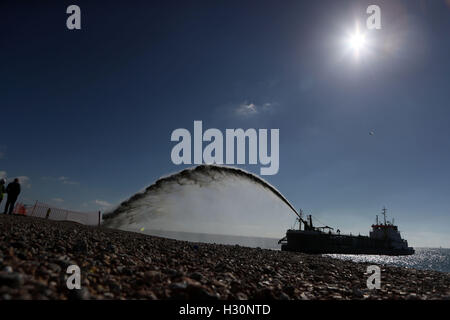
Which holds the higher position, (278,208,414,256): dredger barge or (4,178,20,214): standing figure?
(4,178,20,214): standing figure

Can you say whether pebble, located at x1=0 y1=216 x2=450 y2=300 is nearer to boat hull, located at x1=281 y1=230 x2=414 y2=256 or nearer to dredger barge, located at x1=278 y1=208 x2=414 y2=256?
dredger barge, located at x1=278 y1=208 x2=414 y2=256

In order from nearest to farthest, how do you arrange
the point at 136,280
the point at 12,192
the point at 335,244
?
the point at 136,280, the point at 12,192, the point at 335,244

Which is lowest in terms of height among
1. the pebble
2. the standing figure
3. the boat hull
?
the boat hull

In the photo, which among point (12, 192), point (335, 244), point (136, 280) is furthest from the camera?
point (335, 244)

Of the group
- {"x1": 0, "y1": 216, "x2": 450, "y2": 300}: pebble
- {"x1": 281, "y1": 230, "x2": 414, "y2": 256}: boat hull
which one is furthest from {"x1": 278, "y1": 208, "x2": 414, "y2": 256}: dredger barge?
{"x1": 0, "y1": 216, "x2": 450, "y2": 300}: pebble

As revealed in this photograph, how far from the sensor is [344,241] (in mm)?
71875

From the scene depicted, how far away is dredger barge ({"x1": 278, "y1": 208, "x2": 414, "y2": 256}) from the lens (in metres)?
61.3

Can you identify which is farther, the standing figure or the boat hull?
the boat hull

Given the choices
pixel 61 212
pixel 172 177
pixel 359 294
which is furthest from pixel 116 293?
pixel 61 212

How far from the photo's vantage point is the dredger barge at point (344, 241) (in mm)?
61344

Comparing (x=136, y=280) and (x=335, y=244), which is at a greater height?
(x=136, y=280)

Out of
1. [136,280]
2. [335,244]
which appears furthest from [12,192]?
[335,244]

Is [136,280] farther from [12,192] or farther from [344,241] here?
[344,241]
